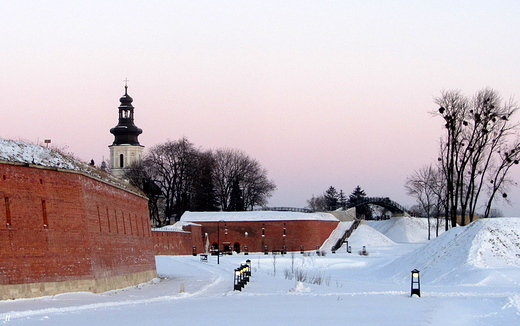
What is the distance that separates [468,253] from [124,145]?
230 ft

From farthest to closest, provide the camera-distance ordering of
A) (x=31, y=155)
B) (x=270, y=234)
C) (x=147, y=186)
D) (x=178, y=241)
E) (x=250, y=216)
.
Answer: (x=147, y=186), (x=250, y=216), (x=270, y=234), (x=178, y=241), (x=31, y=155)

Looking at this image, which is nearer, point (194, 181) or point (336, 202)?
point (194, 181)

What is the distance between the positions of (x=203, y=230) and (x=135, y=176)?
44.6ft

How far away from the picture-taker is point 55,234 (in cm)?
2703

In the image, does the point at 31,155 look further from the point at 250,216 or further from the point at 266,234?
the point at 250,216

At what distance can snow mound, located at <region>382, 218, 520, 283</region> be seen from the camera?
112 ft

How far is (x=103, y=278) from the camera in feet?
98.2

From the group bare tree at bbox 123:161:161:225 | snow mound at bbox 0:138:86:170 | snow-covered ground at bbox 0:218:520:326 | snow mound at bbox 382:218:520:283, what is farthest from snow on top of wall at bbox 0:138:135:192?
bare tree at bbox 123:161:161:225

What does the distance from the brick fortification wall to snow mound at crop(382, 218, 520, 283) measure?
14372mm

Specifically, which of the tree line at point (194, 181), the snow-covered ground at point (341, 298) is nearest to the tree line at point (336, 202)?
the tree line at point (194, 181)

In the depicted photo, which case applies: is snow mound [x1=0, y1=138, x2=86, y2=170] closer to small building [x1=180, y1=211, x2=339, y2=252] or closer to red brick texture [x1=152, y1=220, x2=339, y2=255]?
red brick texture [x1=152, y1=220, x2=339, y2=255]

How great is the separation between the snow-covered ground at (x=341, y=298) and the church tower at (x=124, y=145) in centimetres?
5469

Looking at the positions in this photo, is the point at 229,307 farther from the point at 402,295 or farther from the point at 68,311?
the point at 402,295

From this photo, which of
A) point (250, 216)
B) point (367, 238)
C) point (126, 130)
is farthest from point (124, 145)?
point (367, 238)
